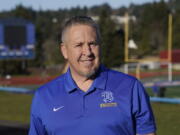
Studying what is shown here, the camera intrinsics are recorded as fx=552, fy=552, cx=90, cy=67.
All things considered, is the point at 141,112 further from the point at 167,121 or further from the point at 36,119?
the point at 167,121

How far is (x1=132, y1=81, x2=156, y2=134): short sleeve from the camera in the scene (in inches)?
123

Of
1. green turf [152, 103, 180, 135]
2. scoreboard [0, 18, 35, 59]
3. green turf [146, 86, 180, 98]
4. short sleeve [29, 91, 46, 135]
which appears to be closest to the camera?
short sleeve [29, 91, 46, 135]

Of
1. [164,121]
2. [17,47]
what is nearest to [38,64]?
[17,47]

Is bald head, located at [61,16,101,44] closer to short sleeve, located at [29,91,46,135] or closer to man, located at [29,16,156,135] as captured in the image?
man, located at [29,16,156,135]

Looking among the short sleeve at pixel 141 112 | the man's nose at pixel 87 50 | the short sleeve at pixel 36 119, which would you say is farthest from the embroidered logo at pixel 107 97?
the short sleeve at pixel 36 119

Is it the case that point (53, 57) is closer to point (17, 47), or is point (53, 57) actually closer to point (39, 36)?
point (39, 36)

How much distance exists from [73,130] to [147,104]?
448 mm

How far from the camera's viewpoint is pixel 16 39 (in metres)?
31.4

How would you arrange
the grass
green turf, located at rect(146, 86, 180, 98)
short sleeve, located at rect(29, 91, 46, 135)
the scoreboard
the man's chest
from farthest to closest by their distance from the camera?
the scoreboard, green turf, located at rect(146, 86, 180, 98), the grass, short sleeve, located at rect(29, 91, 46, 135), the man's chest

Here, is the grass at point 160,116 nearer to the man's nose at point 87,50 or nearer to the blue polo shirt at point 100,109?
the blue polo shirt at point 100,109

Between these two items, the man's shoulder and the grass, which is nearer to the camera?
the man's shoulder

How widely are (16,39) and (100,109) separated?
1127 inches

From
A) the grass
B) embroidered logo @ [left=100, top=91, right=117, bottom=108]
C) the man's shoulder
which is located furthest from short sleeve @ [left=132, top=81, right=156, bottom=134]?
the grass

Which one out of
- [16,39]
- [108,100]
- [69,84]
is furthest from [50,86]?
[16,39]
